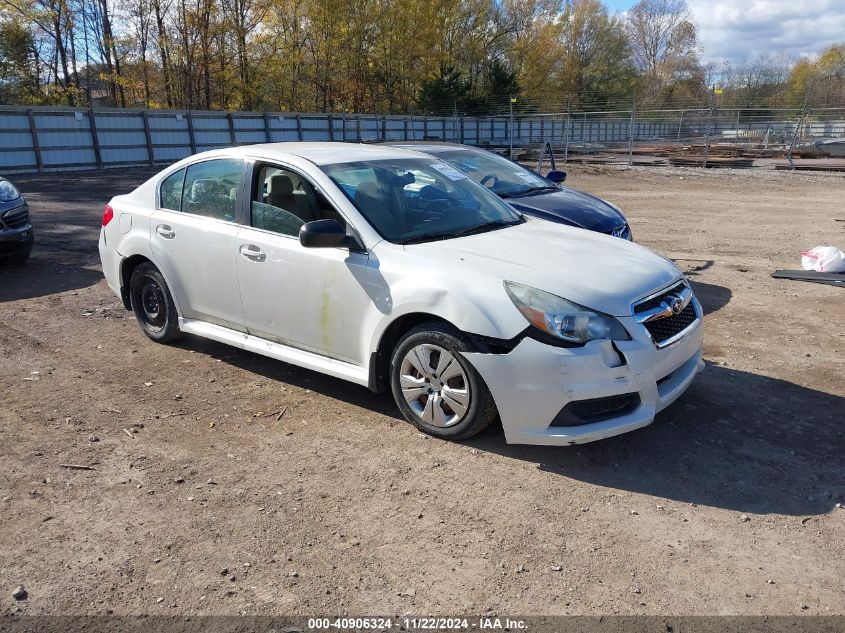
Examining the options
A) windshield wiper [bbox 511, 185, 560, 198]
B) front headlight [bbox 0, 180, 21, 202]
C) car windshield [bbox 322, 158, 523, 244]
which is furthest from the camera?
front headlight [bbox 0, 180, 21, 202]

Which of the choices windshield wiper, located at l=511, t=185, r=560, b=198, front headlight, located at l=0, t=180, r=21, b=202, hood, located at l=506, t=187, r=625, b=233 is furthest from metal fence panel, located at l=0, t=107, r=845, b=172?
hood, located at l=506, t=187, r=625, b=233

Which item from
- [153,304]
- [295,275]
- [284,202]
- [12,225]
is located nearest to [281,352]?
[295,275]

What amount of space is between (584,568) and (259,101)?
4300 centimetres

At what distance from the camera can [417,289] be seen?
387cm

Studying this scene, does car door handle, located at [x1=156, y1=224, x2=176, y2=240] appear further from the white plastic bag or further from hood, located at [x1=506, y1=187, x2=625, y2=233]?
the white plastic bag

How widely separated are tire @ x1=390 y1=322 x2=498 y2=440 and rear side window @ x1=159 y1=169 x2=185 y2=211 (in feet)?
7.74

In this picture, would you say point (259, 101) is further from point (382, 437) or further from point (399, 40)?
point (382, 437)

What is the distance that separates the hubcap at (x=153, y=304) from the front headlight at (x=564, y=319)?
3178 mm

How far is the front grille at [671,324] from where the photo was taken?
382 cm

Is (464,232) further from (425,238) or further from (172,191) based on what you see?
(172,191)

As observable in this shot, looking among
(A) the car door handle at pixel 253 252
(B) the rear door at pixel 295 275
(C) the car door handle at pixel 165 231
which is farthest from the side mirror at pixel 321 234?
(C) the car door handle at pixel 165 231

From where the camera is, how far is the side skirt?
4.30m

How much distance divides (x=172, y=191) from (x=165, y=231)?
0.35 m

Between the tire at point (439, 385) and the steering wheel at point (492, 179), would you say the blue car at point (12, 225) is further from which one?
the tire at point (439, 385)
